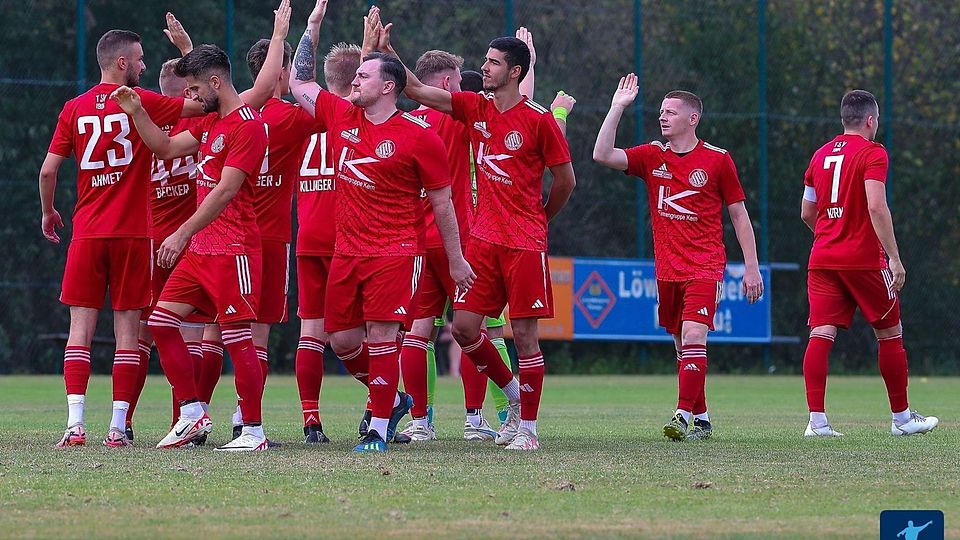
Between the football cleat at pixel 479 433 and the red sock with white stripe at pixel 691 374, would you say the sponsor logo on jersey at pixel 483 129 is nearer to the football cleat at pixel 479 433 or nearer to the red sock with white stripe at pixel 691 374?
the football cleat at pixel 479 433

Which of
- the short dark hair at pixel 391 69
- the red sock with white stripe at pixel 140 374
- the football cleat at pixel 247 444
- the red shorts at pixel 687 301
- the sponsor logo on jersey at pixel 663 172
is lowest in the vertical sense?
the football cleat at pixel 247 444

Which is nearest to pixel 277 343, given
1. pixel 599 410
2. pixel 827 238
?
pixel 599 410

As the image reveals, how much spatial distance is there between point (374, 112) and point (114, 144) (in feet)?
5.14

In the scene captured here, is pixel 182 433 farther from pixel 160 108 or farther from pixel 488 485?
pixel 488 485

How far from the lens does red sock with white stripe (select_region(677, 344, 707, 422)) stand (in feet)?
31.4

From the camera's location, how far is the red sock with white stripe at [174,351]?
837 centimetres

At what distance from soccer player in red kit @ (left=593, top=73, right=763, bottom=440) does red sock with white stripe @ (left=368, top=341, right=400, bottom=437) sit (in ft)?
7.10

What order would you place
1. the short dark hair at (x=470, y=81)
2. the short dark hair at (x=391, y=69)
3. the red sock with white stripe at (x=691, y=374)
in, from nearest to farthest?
1. the short dark hair at (x=391, y=69)
2. the red sock with white stripe at (x=691, y=374)
3. the short dark hair at (x=470, y=81)

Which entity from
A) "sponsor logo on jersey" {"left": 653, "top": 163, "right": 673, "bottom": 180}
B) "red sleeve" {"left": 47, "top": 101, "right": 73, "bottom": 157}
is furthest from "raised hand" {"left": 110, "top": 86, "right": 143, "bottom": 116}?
"sponsor logo on jersey" {"left": 653, "top": 163, "right": 673, "bottom": 180}

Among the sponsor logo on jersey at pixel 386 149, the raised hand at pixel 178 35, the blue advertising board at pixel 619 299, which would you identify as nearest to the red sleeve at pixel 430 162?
the sponsor logo on jersey at pixel 386 149

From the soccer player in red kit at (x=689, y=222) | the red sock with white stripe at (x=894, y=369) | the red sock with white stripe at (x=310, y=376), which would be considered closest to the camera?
the red sock with white stripe at (x=310, y=376)

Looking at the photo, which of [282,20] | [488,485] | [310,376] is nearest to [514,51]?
[282,20]

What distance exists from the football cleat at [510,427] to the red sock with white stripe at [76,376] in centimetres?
235

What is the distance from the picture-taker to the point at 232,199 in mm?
8281
